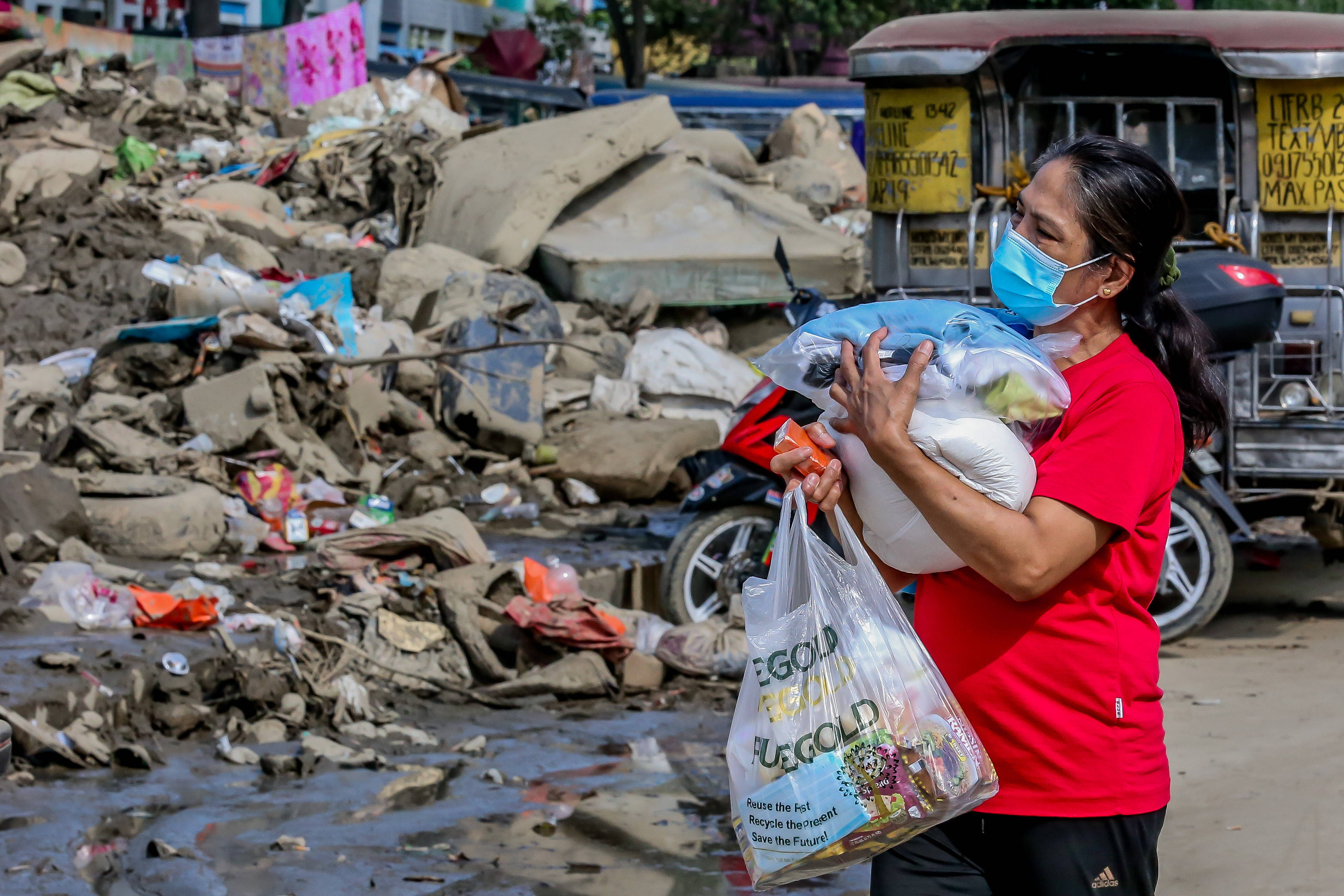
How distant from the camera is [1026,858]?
176 centimetres

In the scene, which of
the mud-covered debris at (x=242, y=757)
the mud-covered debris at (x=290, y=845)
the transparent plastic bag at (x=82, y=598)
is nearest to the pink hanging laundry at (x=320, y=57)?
the transparent plastic bag at (x=82, y=598)

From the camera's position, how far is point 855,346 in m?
1.79

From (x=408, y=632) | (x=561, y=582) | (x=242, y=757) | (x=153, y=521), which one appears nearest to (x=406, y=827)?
(x=242, y=757)

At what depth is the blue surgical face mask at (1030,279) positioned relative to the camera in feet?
5.86

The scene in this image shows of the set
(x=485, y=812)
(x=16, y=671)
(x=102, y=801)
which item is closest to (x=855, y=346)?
(x=485, y=812)

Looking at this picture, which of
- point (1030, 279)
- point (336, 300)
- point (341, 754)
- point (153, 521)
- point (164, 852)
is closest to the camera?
point (1030, 279)

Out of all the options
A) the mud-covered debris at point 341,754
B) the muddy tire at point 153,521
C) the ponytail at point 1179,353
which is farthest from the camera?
the muddy tire at point 153,521

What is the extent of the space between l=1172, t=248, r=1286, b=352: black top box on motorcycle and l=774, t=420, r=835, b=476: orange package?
3.45m

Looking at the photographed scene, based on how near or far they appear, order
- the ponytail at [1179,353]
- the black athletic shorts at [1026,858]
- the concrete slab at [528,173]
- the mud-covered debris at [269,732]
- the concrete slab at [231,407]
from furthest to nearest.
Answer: the concrete slab at [528,173]
the concrete slab at [231,407]
the mud-covered debris at [269,732]
the ponytail at [1179,353]
the black athletic shorts at [1026,858]

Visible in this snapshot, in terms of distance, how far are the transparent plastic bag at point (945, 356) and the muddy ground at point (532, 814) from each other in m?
1.93

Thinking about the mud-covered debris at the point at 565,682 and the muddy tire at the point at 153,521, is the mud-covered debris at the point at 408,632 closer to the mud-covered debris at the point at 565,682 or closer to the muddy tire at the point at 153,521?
the mud-covered debris at the point at 565,682

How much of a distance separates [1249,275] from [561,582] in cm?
286

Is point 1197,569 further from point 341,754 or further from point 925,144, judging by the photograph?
point 341,754

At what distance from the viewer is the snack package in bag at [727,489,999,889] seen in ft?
5.53
